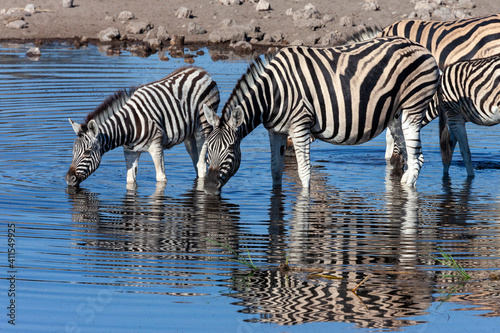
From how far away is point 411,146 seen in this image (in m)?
11.2

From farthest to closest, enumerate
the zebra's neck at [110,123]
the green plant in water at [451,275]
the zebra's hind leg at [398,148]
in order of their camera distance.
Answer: the zebra's hind leg at [398,148] < the zebra's neck at [110,123] < the green plant in water at [451,275]

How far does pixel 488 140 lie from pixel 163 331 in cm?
1046

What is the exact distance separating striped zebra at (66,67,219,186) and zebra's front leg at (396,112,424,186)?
2815 millimetres

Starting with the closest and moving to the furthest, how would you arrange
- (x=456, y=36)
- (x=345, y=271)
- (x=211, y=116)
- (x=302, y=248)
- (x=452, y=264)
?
(x=345, y=271)
(x=452, y=264)
(x=302, y=248)
(x=211, y=116)
(x=456, y=36)

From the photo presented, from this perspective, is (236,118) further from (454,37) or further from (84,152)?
(454,37)

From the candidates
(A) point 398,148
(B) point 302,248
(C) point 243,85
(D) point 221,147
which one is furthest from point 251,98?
(A) point 398,148

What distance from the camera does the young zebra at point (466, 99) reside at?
11.8 metres

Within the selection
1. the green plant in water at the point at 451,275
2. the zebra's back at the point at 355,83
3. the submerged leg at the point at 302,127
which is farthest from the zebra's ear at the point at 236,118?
the green plant in water at the point at 451,275

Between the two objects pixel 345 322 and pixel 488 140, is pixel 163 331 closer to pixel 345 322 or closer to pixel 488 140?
pixel 345 322

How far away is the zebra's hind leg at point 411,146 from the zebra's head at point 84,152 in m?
4.26

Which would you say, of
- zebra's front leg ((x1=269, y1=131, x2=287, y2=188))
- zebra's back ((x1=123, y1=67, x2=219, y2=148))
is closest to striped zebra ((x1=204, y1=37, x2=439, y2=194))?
zebra's front leg ((x1=269, y1=131, x2=287, y2=188))

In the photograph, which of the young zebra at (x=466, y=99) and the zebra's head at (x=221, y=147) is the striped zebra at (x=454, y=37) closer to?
the young zebra at (x=466, y=99)

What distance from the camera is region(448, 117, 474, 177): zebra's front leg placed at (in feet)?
40.0

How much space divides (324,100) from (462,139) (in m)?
2.91
